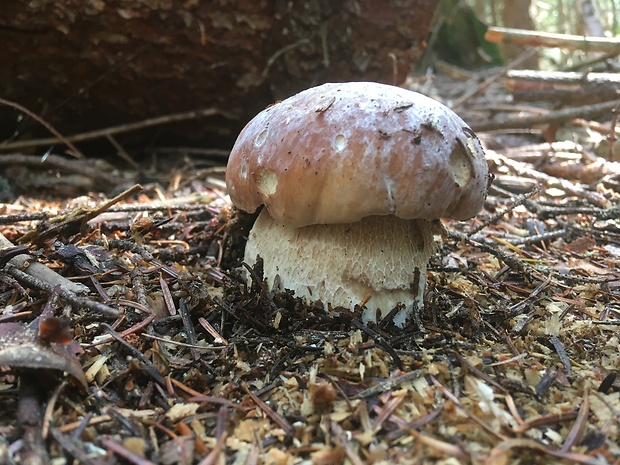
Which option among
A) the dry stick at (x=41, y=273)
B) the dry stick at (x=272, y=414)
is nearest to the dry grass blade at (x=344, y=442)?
the dry stick at (x=272, y=414)

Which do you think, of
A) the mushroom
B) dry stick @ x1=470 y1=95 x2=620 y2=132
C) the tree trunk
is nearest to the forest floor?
the mushroom

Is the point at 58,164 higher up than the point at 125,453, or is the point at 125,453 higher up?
the point at 58,164

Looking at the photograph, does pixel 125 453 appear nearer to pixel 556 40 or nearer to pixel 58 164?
pixel 58 164

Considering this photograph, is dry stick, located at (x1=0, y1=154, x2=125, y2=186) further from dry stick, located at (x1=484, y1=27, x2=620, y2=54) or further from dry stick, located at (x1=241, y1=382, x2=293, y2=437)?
dry stick, located at (x1=484, y1=27, x2=620, y2=54)

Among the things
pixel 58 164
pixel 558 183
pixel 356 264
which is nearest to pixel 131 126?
pixel 58 164

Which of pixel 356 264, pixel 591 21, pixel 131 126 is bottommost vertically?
pixel 356 264

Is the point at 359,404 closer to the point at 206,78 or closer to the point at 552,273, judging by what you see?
the point at 552,273
